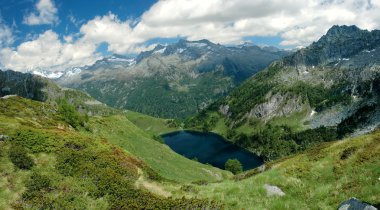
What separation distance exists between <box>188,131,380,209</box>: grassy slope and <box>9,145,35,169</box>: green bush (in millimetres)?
17856

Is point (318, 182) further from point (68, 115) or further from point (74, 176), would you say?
point (68, 115)

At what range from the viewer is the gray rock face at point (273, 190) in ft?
98.8

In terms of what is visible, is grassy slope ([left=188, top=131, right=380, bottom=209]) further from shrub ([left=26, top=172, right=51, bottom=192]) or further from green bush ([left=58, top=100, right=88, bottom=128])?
green bush ([left=58, top=100, right=88, bottom=128])

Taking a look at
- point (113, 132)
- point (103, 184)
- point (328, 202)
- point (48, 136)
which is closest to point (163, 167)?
point (113, 132)

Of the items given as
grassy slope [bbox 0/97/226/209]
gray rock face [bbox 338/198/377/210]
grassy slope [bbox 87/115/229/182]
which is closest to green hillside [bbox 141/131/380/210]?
gray rock face [bbox 338/198/377/210]

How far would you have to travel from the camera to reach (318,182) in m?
30.7

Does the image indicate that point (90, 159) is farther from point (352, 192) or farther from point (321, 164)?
point (352, 192)

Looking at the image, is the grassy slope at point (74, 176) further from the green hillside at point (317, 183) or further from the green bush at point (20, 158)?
the green hillside at point (317, 183)

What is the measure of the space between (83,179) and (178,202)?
36.1ft

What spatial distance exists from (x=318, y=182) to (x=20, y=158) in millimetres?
29861

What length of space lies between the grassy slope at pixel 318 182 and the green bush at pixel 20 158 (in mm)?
17856

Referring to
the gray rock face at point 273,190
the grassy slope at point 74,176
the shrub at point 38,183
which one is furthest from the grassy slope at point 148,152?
the gray rock face at point 273,190

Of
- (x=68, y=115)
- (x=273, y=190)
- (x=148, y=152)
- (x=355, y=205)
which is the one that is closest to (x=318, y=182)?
(x=273, y=190)

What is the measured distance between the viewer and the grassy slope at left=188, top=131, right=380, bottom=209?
86.3ft
